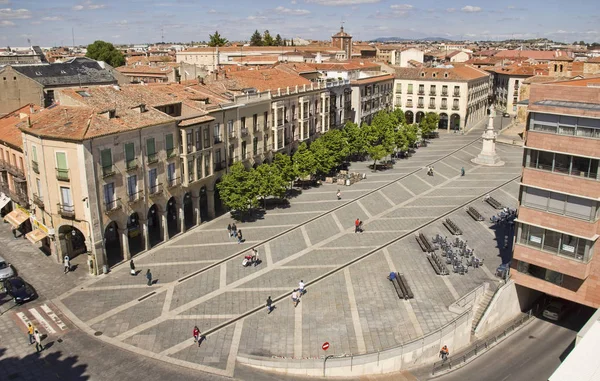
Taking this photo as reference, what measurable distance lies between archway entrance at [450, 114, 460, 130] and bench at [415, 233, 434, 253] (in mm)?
66703

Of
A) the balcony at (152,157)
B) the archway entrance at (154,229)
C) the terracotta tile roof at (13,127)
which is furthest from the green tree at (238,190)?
the terracotta tile roof at (13,127)

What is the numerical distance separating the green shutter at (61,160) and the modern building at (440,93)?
81.7 meters

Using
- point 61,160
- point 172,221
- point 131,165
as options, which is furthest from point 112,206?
point 172,221

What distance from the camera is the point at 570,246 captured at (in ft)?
112

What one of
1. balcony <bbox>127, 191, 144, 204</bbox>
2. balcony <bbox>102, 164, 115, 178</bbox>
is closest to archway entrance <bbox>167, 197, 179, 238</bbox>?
balcony <bbox>127, 191, 144, 204</bbox>

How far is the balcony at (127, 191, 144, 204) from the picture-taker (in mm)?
45125

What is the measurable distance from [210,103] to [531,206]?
34.8 metres

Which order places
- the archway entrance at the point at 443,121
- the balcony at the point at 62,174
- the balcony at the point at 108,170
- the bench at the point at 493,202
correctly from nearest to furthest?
the balcony at the point at 62,174
the balcony at the point at 108,170
the bench at the point at 493,202
the archway entrance at the point at 443,121

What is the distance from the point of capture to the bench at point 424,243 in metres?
47.4

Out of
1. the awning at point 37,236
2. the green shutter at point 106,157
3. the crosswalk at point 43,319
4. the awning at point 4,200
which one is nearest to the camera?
the crosswalk at point 43,319

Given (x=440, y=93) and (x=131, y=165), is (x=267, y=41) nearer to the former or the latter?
(x=440, y=93)

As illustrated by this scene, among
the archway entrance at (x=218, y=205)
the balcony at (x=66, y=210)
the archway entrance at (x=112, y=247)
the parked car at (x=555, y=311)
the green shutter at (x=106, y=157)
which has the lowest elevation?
the parked car at (x=555, y=311)

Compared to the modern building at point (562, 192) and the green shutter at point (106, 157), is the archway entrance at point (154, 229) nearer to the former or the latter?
the green shutter at point (106, 157)

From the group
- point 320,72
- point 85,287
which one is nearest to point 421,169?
point 320,72
